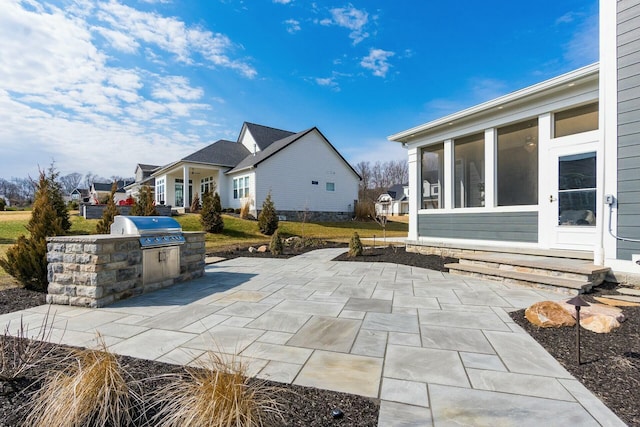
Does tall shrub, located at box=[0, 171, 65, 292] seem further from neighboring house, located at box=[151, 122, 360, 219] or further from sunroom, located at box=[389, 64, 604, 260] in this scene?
neighboring house, located at box=[151, 122, 360, 219]

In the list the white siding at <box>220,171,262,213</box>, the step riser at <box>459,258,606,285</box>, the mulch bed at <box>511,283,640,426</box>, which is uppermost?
the white siding at <box>220,171,262,213</box>

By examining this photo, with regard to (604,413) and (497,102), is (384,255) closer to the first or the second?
(497,102)

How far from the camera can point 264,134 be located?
23.5 m

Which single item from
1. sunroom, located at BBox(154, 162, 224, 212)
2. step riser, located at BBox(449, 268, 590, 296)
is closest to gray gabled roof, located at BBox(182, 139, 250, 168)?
sunroom, located at BBox(154, 162, 224, 212)

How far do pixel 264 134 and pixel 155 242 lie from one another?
19.9m

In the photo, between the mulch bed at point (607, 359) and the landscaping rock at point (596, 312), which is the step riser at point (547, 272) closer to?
the mulch bed at point (607, 359)

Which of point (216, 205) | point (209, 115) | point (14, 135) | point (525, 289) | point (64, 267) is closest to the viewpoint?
point (64, 267)

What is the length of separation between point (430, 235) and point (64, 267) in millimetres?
8020

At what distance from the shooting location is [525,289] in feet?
15.7

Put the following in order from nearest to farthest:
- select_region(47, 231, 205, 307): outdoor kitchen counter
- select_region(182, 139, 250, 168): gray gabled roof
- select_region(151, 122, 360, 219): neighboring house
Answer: select_region(47, 231, 205, 307): outdoor kitchen counter, select_region(151, 122, 360, 219): neighboring house, select_region(182, 139, 250, 168): gray gabled roof

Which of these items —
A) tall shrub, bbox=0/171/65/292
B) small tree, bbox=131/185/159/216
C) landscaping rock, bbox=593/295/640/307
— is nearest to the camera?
landscaping rock, bbox=593/295/640/307

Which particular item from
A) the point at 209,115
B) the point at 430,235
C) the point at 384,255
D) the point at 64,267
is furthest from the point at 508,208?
the point at 209,115

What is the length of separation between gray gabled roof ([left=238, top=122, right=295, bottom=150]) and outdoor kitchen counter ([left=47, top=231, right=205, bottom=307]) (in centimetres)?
1870

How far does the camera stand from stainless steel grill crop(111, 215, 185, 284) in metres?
4.79
